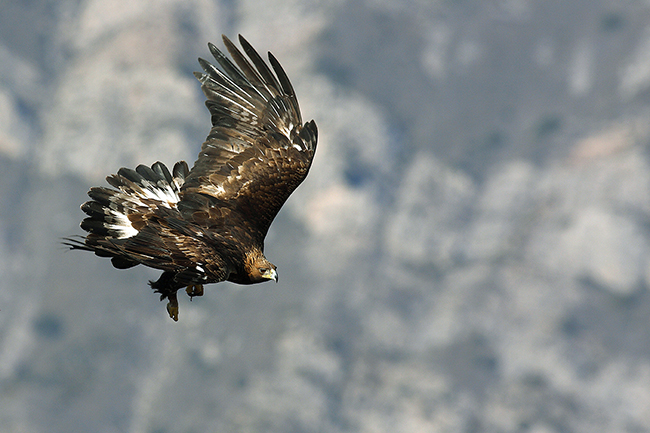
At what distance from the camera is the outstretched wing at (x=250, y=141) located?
16969 mm

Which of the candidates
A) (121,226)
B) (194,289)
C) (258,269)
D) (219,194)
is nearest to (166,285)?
(194,289)

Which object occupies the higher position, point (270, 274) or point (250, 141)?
point (250, 141)

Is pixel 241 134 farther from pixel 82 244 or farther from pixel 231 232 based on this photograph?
pixel 82 244

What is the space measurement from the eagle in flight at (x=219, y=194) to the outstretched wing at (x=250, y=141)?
25 millimetres

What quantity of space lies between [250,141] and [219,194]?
1713 mm

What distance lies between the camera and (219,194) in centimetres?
1695

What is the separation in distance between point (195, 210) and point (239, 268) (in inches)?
64.2

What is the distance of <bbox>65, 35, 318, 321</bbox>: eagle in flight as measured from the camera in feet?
46.7

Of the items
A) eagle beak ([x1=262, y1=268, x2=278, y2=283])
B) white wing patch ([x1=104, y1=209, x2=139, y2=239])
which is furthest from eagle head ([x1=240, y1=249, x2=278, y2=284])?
white wing patch ([x1=104, y1=209, x2=139, y2=239])

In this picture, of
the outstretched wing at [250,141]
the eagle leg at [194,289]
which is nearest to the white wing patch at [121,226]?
the eagle leg at [194,289]

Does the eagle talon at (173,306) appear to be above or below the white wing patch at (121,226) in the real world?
below

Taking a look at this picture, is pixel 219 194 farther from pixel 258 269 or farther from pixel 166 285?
pixel 166 285

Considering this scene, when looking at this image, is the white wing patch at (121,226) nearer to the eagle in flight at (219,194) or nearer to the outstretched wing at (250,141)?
the eagle in flight at (219,194)

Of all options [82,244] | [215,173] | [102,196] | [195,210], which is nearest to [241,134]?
[215,173]
